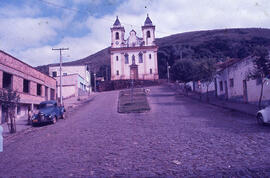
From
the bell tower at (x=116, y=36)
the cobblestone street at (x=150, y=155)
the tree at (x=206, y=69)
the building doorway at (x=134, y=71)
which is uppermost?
the bell tower at (x=116, y=36)

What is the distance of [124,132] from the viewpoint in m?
11.7

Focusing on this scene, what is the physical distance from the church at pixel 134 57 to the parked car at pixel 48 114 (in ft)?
134

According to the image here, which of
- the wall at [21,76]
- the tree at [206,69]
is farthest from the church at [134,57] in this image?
the tree at [206,69]

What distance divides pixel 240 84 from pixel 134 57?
1577 inches

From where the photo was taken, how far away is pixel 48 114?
18188mm

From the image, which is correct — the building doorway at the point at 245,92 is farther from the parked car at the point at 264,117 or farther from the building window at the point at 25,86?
the building window at the point at 25,86

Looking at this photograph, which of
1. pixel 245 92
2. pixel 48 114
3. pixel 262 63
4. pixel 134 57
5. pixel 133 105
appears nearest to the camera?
pixel 262 63

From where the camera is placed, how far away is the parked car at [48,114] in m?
17.9

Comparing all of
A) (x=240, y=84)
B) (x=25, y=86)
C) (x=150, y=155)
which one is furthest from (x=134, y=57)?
(x=150, y=155)

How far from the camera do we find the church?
6106 cm

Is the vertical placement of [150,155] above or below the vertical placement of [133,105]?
below

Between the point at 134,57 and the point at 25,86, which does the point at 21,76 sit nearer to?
the point at 25,86

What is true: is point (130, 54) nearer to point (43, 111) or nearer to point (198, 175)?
point (43, 111)

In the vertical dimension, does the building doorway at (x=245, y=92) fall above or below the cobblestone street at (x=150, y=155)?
above
